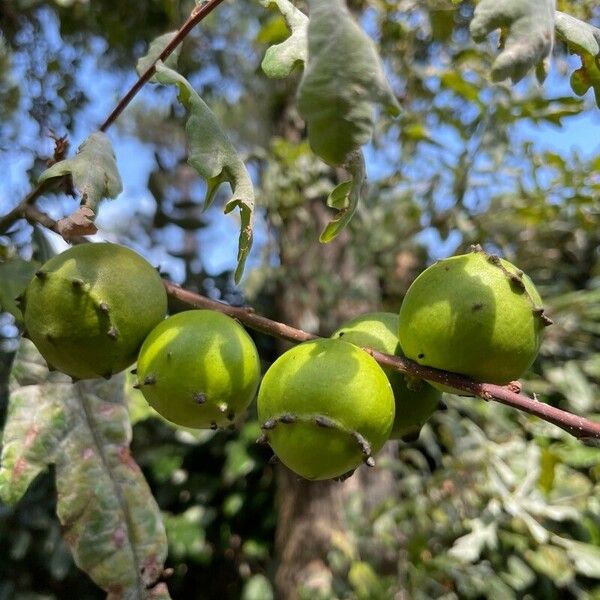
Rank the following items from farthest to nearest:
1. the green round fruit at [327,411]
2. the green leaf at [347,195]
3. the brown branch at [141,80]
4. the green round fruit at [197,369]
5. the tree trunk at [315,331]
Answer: the tree trunk at [315,331] < the brown branch at [141,80] < the green round fruit at [197,369] < the green round fruit at [327,411] < the green leaf at [347,195]

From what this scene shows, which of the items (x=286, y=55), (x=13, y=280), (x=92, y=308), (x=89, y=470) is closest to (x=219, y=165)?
(x=286, y=55)

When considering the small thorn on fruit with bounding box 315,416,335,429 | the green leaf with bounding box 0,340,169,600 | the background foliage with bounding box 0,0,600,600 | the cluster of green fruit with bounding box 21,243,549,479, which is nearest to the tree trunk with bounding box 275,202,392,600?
the background foliage with bounding box 0,0,600,600

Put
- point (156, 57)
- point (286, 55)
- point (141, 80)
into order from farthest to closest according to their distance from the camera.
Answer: point (156, 57) → point (141, 80) → point (286, 55)

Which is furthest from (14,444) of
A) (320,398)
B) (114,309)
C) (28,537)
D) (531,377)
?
(531,377)

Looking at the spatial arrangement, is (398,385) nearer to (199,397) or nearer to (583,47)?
(199,397)

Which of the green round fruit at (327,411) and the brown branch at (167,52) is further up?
the brown branch at (167,52)

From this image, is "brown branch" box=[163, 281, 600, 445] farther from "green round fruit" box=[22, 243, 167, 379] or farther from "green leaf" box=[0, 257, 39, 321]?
"green leaf" box=[0, 257, 39, 321]

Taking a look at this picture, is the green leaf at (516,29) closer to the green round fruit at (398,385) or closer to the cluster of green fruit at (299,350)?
the cluster of green fruit at (299,350)

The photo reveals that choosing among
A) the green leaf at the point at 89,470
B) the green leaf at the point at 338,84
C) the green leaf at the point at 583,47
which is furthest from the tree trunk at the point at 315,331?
the green leaf at the point at 338,84
